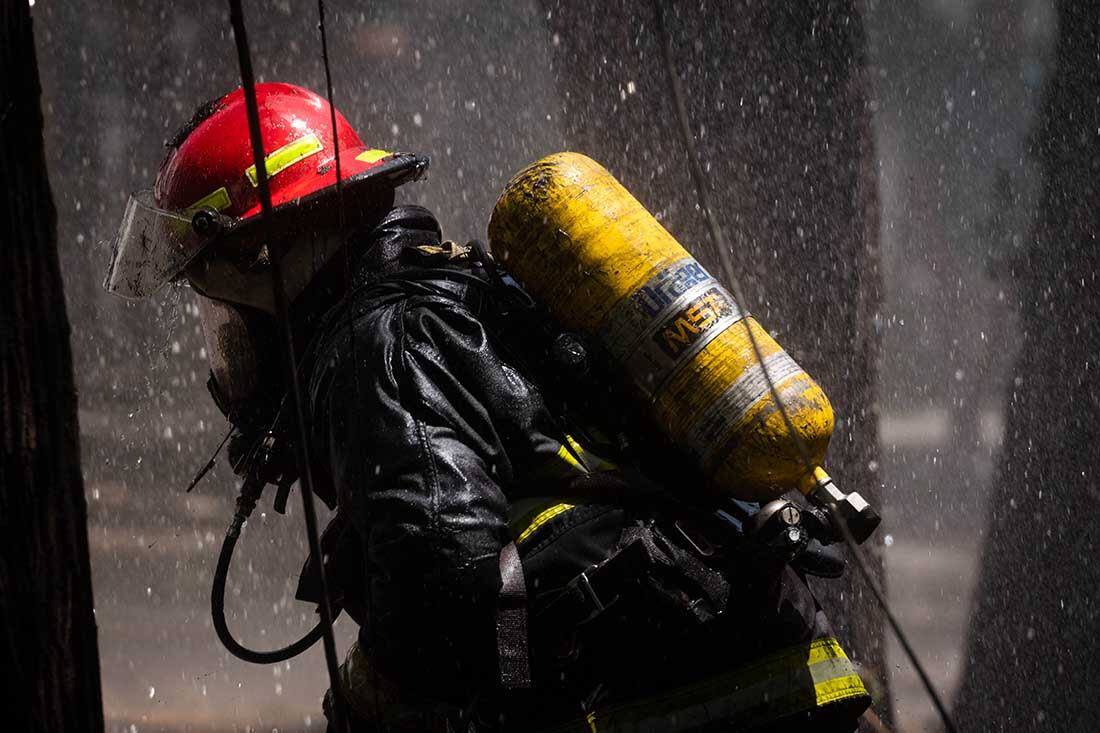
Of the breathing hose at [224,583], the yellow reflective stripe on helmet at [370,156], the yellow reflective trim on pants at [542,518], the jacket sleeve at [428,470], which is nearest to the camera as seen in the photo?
the jacket sleeve at [428,470]

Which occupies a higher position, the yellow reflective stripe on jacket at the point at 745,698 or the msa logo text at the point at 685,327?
the msa logo text at the point at 685,327

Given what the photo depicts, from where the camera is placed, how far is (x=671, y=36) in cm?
423

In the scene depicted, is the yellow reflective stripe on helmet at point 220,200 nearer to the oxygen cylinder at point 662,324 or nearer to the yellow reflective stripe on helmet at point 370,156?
the yellow reflective stripe on helmet at point 370,156

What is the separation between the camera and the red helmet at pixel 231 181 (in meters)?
2.61

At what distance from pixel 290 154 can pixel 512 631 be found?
1.25 meters

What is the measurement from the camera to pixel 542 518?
219 centimetres

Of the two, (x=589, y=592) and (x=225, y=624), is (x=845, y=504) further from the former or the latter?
(x=225, y=624)

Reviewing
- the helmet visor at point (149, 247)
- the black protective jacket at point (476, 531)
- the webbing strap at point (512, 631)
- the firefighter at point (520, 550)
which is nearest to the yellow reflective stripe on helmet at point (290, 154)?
the helmet visor at point (149, 247)

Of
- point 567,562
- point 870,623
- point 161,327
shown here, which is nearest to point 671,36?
point 870,623

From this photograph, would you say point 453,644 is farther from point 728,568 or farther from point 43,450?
point 43,450

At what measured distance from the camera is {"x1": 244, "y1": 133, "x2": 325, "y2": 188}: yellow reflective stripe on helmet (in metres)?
2.68

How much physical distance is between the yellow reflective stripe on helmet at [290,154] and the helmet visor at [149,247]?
19 cm

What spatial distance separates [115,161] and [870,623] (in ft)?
23.4

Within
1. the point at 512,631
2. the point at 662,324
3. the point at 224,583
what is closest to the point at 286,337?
the point at 512,631
